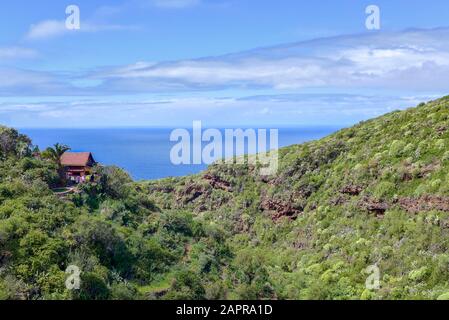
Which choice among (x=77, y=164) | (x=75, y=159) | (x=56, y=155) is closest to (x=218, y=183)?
(x=75, y=159)

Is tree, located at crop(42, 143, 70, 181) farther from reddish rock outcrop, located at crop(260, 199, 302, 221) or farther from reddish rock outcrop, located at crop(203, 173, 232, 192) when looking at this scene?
reddish rock outcrop, located at crop(203, 173, 232, 192)

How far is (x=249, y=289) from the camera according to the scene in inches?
1098

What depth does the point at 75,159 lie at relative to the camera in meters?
43.2

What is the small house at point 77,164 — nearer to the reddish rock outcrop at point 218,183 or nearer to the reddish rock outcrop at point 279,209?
the reddish rock outcrop at point 279,209

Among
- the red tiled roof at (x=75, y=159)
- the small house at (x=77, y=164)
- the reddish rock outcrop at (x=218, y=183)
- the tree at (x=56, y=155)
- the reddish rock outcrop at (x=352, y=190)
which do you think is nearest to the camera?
the tree at (x=56, y=155)

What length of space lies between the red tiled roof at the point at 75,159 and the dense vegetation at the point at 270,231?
3860 mm

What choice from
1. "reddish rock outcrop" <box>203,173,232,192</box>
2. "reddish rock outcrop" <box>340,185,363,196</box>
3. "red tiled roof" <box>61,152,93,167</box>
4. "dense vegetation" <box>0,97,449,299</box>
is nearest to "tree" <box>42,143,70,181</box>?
"dense vegetation" <box>0,97,449,299</box>

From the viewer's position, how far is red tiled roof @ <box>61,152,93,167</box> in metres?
42.6

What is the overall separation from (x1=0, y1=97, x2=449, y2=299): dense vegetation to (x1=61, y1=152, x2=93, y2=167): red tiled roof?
12.7ft

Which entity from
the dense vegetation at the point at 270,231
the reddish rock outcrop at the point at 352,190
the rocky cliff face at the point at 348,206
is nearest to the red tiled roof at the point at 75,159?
the dense vegetation at the point at 270,231

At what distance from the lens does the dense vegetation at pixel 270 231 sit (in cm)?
2669

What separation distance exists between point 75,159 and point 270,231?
1897 centimetres

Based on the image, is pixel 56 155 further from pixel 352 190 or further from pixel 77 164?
pixel 352 190
